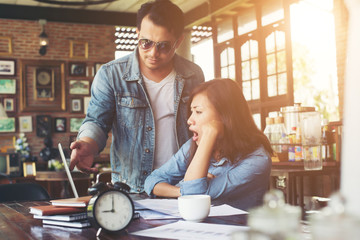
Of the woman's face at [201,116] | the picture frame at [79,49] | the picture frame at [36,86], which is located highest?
the picture frame at [79,49]

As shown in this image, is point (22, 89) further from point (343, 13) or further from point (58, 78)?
point (343, 13)

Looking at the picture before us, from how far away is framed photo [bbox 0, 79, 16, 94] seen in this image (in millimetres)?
7699

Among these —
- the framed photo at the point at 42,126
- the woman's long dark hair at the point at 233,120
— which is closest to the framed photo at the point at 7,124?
the framed photo at the point at 42,126

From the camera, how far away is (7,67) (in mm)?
7734

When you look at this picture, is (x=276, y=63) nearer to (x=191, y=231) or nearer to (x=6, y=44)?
(x=6, y=44)

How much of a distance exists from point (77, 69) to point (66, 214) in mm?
7110

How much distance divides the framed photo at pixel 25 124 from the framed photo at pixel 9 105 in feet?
0.69

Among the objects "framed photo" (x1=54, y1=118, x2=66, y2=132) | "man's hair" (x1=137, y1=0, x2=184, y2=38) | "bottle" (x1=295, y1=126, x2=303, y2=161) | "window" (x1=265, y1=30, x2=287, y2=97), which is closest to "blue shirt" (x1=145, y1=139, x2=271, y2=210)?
"man's hair" (x1=137, y1=0, x2=184, y2=38)

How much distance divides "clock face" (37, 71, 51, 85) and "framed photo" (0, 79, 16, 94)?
1.37ft

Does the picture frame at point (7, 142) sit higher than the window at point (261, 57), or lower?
lower

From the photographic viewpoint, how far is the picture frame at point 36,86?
7809 millimetres

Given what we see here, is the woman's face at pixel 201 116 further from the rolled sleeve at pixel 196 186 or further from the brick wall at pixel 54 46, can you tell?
the brick wall at pixel 54 46

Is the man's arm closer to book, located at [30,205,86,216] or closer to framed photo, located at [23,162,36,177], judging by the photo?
book, located at [30,205,86,216]

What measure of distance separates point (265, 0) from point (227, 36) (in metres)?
1.05
